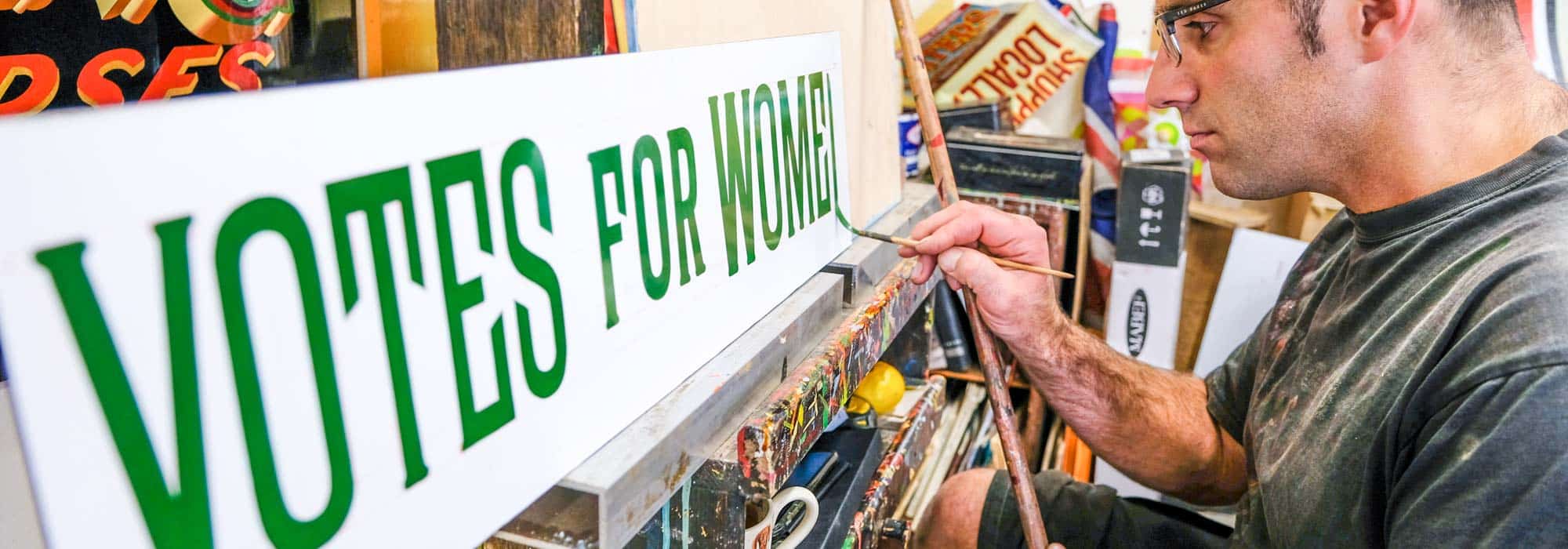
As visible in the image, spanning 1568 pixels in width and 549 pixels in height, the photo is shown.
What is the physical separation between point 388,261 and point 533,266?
0.39ft

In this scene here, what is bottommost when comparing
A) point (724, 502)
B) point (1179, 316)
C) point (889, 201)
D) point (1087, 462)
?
point (1087, 462)

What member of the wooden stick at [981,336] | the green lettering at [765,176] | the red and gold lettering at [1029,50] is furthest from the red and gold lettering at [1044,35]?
the green lettering at [765,176]

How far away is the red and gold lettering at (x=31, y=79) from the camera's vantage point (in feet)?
1.92

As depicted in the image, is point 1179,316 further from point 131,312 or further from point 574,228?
point 131,312

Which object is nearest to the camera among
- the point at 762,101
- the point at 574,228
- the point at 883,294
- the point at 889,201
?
the point at 574,228

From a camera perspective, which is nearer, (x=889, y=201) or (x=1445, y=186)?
(x=1445, y=186)

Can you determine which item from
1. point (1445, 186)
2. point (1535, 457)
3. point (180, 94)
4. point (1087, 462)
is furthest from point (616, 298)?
point (1087, 462)

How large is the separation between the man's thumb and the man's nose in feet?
0.92

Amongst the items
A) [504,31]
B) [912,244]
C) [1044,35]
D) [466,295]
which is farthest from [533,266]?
[1044,35]

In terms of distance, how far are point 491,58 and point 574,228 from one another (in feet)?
0.48

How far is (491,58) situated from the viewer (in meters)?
0.74

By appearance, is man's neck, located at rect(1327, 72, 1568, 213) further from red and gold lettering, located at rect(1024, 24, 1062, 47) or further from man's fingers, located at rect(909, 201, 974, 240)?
red and gold lettering, located at rect(1024, 24, 1062, 47)

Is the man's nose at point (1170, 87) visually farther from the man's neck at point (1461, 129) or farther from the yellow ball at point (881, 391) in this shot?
the yellow ball at point (881, 391)

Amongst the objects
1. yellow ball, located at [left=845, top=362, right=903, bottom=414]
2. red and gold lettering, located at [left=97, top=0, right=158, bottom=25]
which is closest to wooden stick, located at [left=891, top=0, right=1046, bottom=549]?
yellow ball, located at [left=845, top=362, right=903, bottom=414]
